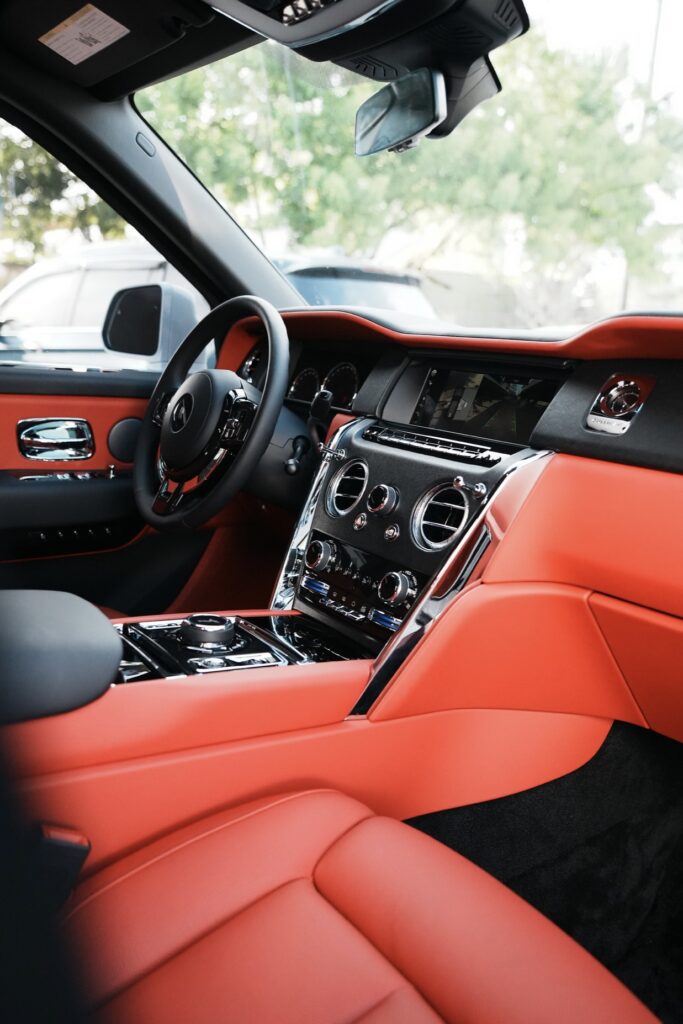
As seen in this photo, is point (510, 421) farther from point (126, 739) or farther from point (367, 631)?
point (126, 739)

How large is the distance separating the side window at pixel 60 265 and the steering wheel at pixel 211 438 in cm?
65

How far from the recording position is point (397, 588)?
62.7 inches

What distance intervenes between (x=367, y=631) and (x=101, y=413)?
118cm

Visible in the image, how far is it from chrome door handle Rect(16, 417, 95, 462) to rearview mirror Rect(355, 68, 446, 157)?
1.02 meters

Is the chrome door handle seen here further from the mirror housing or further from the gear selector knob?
the gear selector knob

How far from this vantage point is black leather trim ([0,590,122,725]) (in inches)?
32.2

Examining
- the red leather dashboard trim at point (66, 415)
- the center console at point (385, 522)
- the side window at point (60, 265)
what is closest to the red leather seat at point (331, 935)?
the center console at point (385, 522)

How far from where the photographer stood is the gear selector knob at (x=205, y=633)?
1.42 m

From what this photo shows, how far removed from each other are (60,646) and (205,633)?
1.77ft

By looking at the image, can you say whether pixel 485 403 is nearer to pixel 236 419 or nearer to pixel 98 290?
pixel 236 419

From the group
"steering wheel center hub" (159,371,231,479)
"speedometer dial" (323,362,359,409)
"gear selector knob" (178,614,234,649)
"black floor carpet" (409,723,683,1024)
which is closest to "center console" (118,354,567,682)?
"gear selector knob" (178,614,234,649)

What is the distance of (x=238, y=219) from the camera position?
2562mm

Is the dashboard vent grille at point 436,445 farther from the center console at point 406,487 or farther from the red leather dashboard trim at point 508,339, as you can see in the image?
the red leather dashboard trim at point 508,339

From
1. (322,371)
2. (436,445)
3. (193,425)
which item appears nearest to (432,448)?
(436,445)
